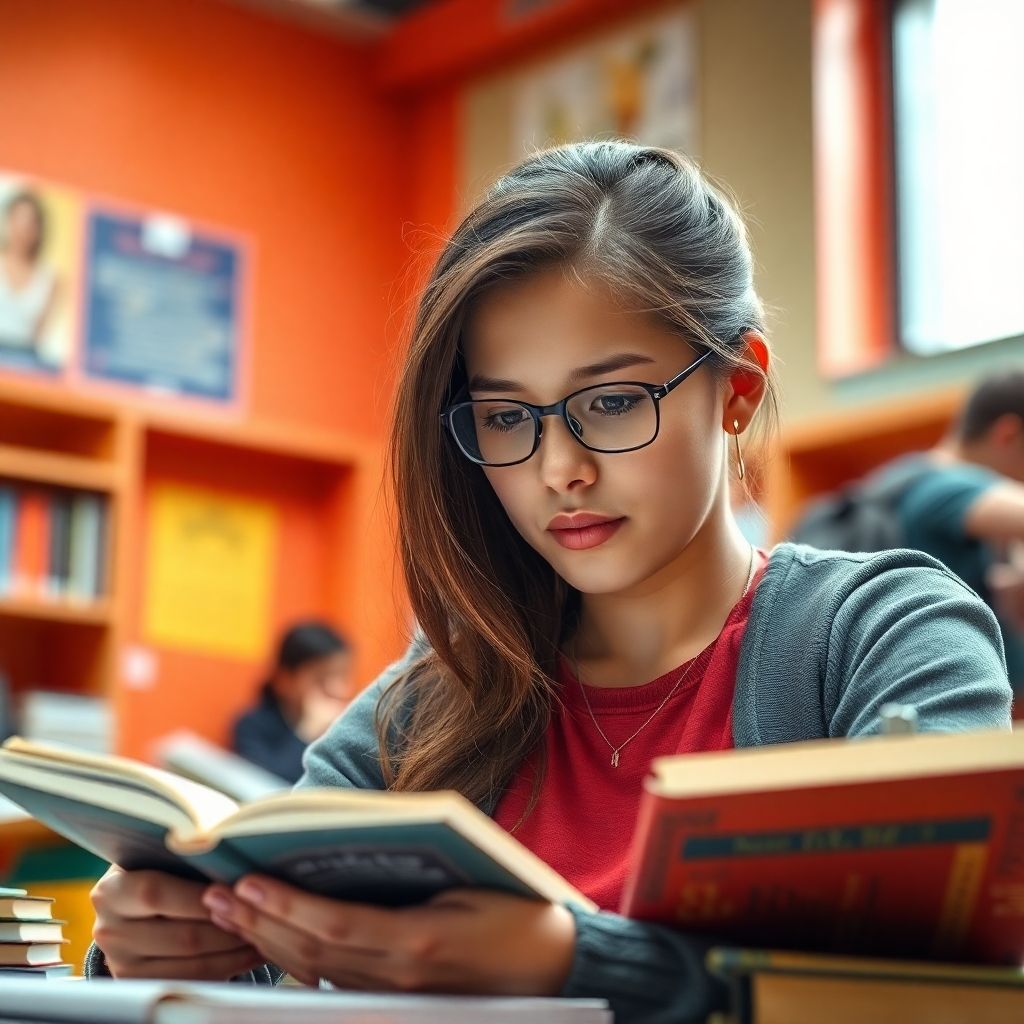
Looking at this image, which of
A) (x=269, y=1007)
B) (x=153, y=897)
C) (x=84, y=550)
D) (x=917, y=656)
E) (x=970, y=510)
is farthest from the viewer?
(x=84, y=550)

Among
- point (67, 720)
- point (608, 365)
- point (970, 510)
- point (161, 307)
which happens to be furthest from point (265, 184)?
point (608, 365)

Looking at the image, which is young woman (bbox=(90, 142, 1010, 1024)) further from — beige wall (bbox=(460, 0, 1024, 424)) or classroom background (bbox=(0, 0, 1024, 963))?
beige wall (bbox=(460, 0, 1024, 424))

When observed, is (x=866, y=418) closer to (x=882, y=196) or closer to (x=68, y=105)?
(x=882, y=196)

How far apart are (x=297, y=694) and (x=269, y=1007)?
3.97 metres

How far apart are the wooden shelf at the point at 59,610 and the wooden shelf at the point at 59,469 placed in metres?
0.31

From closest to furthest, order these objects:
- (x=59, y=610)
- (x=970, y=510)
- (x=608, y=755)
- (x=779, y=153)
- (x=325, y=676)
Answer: (x=608, y=755) < (x=970, y=510) < (x=59, y=610) < (x=779, y=153) < (x=325, y=676)

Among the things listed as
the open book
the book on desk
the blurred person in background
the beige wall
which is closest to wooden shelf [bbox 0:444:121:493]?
the beige wall

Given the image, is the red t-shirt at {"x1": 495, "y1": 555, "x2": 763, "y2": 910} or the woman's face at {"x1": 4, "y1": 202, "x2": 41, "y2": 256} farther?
the woman's face at {"x1": 4, "y1": 202, "x2": 41, "y2": 256}

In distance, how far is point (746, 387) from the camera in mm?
1342

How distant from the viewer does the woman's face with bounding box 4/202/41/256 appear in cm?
459

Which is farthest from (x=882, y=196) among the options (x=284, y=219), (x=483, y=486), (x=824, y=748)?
(x=824, y=748)

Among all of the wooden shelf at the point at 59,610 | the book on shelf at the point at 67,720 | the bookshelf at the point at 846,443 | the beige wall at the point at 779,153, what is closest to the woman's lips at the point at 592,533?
the bookshelf at the point at 846,443

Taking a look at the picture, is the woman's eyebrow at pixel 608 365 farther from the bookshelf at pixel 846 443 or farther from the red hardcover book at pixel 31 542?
the red hardcover book at pixel 31 542

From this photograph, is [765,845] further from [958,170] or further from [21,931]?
[958,170]
